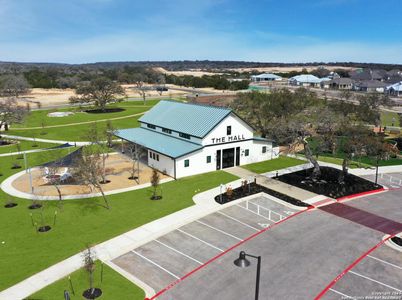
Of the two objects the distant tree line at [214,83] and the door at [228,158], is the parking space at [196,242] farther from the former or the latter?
the distant tree line at [214,83]

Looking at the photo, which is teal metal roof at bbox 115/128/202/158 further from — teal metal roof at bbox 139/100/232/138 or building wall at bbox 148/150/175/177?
teal metal roof at bbox 139/100/232/138

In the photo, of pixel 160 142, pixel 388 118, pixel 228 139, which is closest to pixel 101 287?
pixel 160 142

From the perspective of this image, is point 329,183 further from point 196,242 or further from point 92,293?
point 92,293

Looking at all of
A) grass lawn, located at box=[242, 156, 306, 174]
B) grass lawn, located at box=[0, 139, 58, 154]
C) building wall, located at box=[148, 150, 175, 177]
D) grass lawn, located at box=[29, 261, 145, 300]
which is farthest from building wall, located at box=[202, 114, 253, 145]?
grass lawn, located at box=[0, 139, 58, 154]

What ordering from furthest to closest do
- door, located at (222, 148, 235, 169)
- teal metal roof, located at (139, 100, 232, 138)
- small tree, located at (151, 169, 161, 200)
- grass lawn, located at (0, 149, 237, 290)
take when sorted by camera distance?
door, located at (222, 148, 235, 169), teal metal roof, located at (139, 100, 232, 138), small tree, located at (151, 169, 161, 200), grass lawn, located at (0, 149, 237, 290)

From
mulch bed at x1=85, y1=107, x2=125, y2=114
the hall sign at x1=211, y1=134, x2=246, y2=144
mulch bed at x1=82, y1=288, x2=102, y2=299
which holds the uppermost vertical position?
the hall sign at x1=211, y1=134, x2=246, y2=144

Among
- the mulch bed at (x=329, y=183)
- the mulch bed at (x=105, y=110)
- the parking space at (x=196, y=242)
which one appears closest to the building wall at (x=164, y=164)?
the parking space at (x=196, y=242)

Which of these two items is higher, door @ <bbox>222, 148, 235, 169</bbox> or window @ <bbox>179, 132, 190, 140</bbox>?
window @ <bbox>179, 132, 190, 140</bbox>

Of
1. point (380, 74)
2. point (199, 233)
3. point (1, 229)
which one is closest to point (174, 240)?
point (199, 233)
